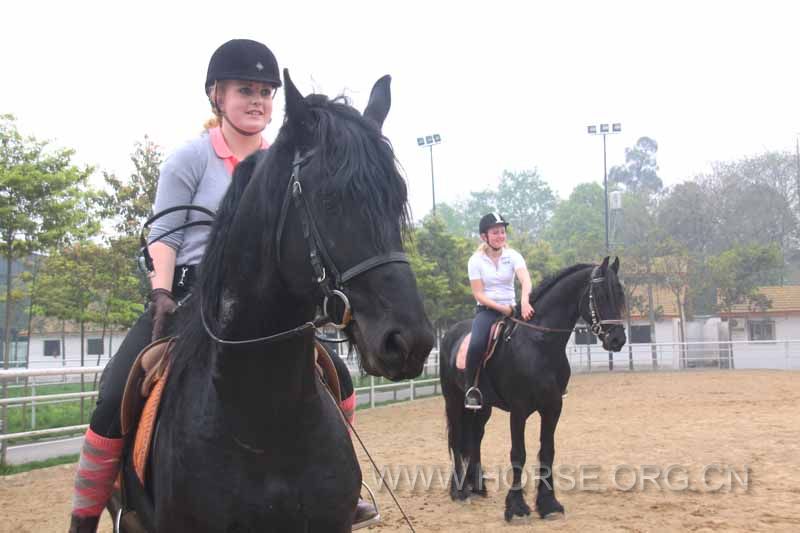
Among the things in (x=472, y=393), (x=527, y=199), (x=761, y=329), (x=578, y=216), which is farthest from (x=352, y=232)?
(x=527, y=199)

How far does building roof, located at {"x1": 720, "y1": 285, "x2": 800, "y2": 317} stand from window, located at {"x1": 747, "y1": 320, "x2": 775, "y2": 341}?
0.53m

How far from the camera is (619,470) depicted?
29.8 feet

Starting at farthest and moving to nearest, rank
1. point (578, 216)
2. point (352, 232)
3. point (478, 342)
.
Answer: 1. point (578, 216)
2. point (478, 342)
3. point (352, 232)

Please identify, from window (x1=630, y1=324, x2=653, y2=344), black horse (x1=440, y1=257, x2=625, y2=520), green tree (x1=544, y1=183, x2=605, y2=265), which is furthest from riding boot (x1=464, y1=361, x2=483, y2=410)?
green tree (x1=544, y1=183, x2=605, y2=265)

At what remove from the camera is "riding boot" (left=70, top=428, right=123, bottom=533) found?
10.0 feet

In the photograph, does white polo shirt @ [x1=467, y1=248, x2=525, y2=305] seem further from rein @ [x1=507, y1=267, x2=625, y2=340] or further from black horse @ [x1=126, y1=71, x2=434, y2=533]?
black horse @ [x1=126, y1=71, x2=434, y2=533]

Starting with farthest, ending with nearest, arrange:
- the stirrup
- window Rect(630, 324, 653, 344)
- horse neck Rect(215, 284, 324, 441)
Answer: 1. window Rect(630, 324, 653, 344)
2. the stirrup
3. horse neck Rect(215, 284, 324, 441)

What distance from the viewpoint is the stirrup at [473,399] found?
25.9ft

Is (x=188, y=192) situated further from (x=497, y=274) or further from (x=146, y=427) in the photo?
(x=497, y=274)

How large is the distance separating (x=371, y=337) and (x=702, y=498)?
678 cm

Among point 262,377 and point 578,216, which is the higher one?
point 578,216

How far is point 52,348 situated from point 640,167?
256ft

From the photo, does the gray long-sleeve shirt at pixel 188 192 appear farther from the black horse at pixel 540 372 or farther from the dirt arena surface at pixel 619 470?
the black horse at pixel 540 372

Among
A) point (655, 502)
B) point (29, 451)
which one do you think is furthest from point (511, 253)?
point (29, 451)
